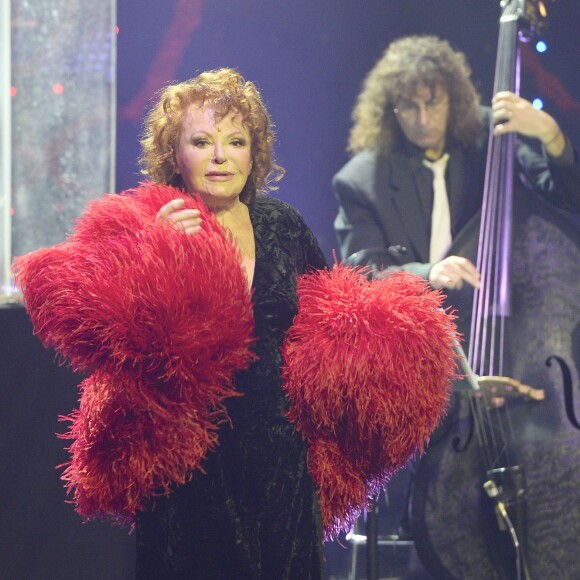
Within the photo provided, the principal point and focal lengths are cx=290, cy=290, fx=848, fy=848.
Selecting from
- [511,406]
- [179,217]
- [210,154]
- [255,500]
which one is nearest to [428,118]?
[511,406]

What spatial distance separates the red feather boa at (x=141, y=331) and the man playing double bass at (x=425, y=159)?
1.13 m

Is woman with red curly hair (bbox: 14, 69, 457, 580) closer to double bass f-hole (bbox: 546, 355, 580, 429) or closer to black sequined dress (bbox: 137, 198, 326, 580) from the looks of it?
black sequined dress (bbox: 137, 198, 326, 580)

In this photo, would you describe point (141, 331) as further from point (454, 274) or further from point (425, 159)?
point (425, 159)

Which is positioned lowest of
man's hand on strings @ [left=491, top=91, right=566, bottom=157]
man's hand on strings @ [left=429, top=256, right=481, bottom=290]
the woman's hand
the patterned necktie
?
man's hand on strings @ [left=429, top=256, right=481, bottom=290]

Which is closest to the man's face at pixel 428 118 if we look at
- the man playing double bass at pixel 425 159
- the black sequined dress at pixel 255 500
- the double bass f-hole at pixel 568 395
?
the man playing double bass at pixel 425 159

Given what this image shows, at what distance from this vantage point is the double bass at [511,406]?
205cm

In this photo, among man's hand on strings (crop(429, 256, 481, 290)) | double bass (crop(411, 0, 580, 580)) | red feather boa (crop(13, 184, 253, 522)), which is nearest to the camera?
red feather boa (crop(13, 184, 253, 522))

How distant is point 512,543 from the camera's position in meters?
2.04

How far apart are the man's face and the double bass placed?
192 millimetres

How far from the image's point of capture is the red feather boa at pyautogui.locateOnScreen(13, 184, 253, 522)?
47.5 inches

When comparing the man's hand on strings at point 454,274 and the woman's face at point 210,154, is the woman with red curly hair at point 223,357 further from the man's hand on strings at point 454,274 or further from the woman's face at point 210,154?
the man's hand on strings at point 454,274

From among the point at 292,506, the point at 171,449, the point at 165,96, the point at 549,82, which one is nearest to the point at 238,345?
the point at 171,449

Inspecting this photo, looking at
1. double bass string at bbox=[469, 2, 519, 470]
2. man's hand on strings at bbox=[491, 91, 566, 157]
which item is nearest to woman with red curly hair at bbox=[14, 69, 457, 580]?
double bass string at bbox=[469, 2, 519, 470]

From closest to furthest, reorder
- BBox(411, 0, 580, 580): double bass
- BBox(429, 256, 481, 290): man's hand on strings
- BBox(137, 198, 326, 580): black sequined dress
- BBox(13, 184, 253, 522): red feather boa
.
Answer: BBox(13, 184, 253, 522): red feather boa < BBox(137, 198, 326, 580): black sequined dress < BBox(411, 0, 580, 580): double bass < BBox(429, 256, 481, 290): man's hand on strings
